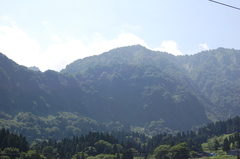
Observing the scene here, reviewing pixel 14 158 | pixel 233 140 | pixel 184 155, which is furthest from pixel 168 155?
pixel 14 158

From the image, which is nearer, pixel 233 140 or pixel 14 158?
pixel 14 158

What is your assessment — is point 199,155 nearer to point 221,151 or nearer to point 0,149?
point 221,151

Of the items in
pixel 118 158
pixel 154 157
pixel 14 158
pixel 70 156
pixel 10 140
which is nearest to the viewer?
pixel 14 158

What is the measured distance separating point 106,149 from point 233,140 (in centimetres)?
8367

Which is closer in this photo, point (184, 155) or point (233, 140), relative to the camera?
point (184, 155)

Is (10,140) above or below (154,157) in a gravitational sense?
above

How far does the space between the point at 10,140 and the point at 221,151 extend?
400 ft

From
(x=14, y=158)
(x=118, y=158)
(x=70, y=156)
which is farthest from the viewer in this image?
(x=70, y=156)

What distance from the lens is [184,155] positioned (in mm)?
173000

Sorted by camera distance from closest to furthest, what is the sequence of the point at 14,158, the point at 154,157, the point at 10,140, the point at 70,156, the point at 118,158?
the point at 14,158 < the point at 10,140 < the point at 118,158 < the point at 70,156 < the point at 154,157

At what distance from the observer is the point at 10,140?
154 meters

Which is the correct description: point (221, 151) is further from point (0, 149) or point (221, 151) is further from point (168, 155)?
point (0, 149)

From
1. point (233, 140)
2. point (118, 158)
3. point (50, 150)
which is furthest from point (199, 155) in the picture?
point (50, 150)

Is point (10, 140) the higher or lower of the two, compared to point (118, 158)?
higher
